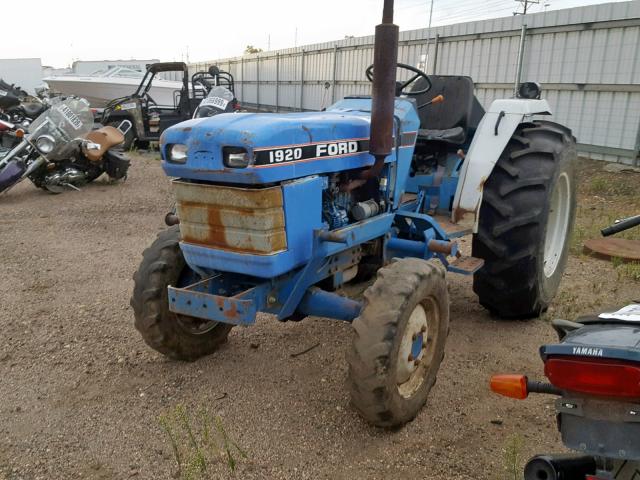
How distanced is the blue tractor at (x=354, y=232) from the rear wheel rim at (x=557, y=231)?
36 centimetres

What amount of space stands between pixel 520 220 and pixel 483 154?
53 cm

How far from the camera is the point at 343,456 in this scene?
270cm

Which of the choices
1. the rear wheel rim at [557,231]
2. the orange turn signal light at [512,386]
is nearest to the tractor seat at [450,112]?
the rear wheel rim at [557,231]

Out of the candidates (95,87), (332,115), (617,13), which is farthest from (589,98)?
(95,87)

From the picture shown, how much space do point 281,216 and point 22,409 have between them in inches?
69.3

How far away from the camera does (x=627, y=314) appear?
1.74 m

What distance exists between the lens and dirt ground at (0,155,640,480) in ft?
8.76

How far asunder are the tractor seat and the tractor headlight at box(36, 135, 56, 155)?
5.87 m

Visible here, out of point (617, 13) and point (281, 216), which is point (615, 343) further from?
point (617, 13)

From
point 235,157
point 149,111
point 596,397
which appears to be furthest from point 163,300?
point 149,111

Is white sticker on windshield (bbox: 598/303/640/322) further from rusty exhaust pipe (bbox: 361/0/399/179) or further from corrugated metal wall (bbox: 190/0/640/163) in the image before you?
corrugated metal wall (bbox: 190/0/640/163)

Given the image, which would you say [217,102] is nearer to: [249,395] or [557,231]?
[557,231]

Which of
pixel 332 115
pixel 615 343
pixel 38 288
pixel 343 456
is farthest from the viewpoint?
pixel 38 288

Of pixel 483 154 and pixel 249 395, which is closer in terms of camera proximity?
pixel 249 395
